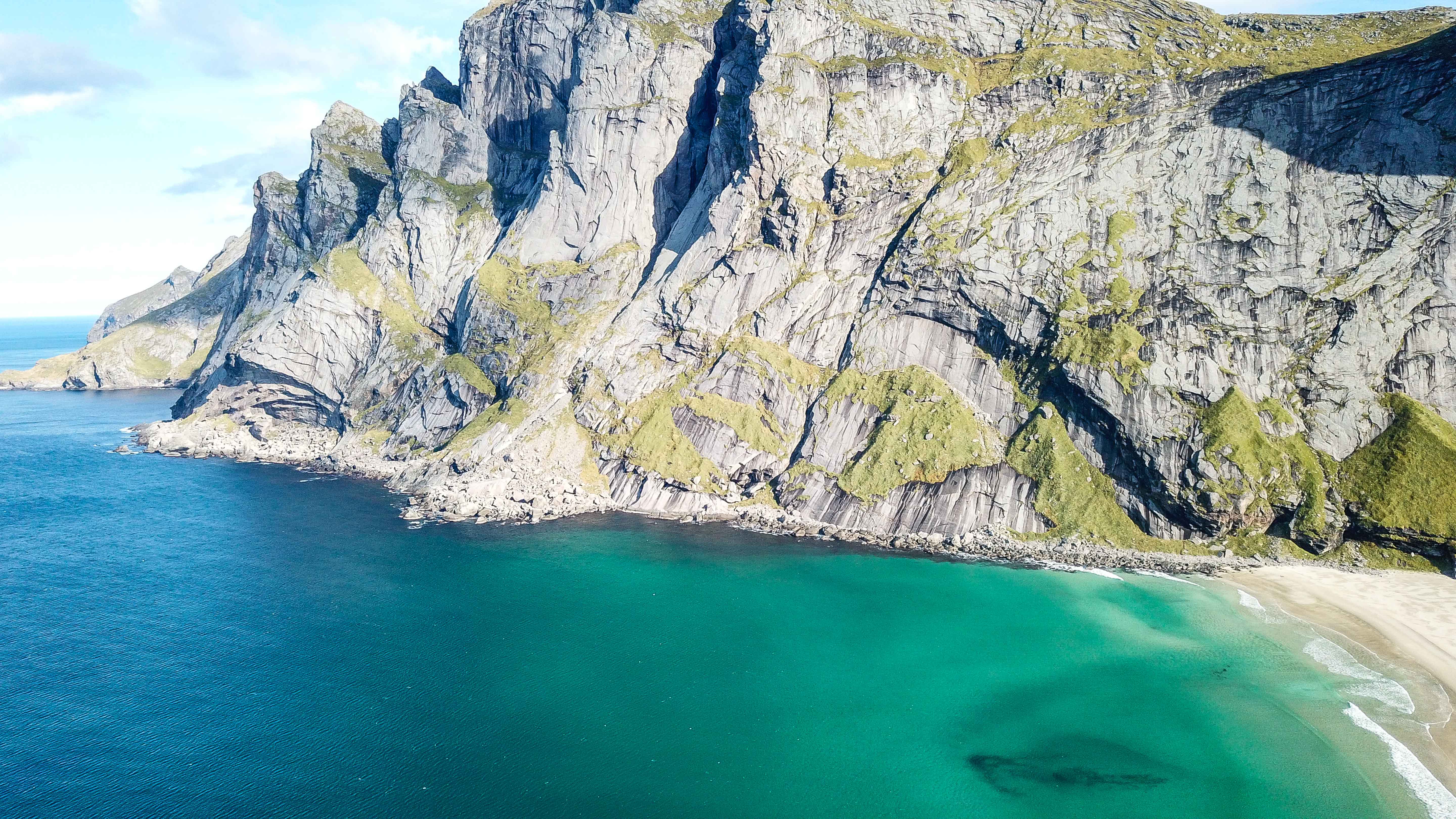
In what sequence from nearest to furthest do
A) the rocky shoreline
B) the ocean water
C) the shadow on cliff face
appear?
the ocean water < the rocky shoreline < the shadow on cliff face

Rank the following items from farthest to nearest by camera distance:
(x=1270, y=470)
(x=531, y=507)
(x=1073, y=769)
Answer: (x=531, y=507), (x=1270, y=470), (x=1073, y=769)

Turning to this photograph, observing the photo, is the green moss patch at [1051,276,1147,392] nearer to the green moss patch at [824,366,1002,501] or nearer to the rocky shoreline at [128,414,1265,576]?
the green moss patch at [824,366,1002,501]

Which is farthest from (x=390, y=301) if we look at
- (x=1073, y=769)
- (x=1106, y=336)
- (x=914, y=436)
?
(x=1073, y=769)

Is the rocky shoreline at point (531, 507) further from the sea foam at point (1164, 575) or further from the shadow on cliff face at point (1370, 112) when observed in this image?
the shadow on cliff face at point (1370, 112)

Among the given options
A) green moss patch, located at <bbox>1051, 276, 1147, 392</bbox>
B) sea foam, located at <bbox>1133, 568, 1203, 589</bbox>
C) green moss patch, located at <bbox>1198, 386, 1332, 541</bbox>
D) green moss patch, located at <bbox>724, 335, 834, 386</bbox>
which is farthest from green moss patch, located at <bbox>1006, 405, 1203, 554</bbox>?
green moss patch, located at <bbox>724, 335, 834, 386</bbox>

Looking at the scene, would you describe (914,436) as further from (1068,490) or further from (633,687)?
(633,687)
